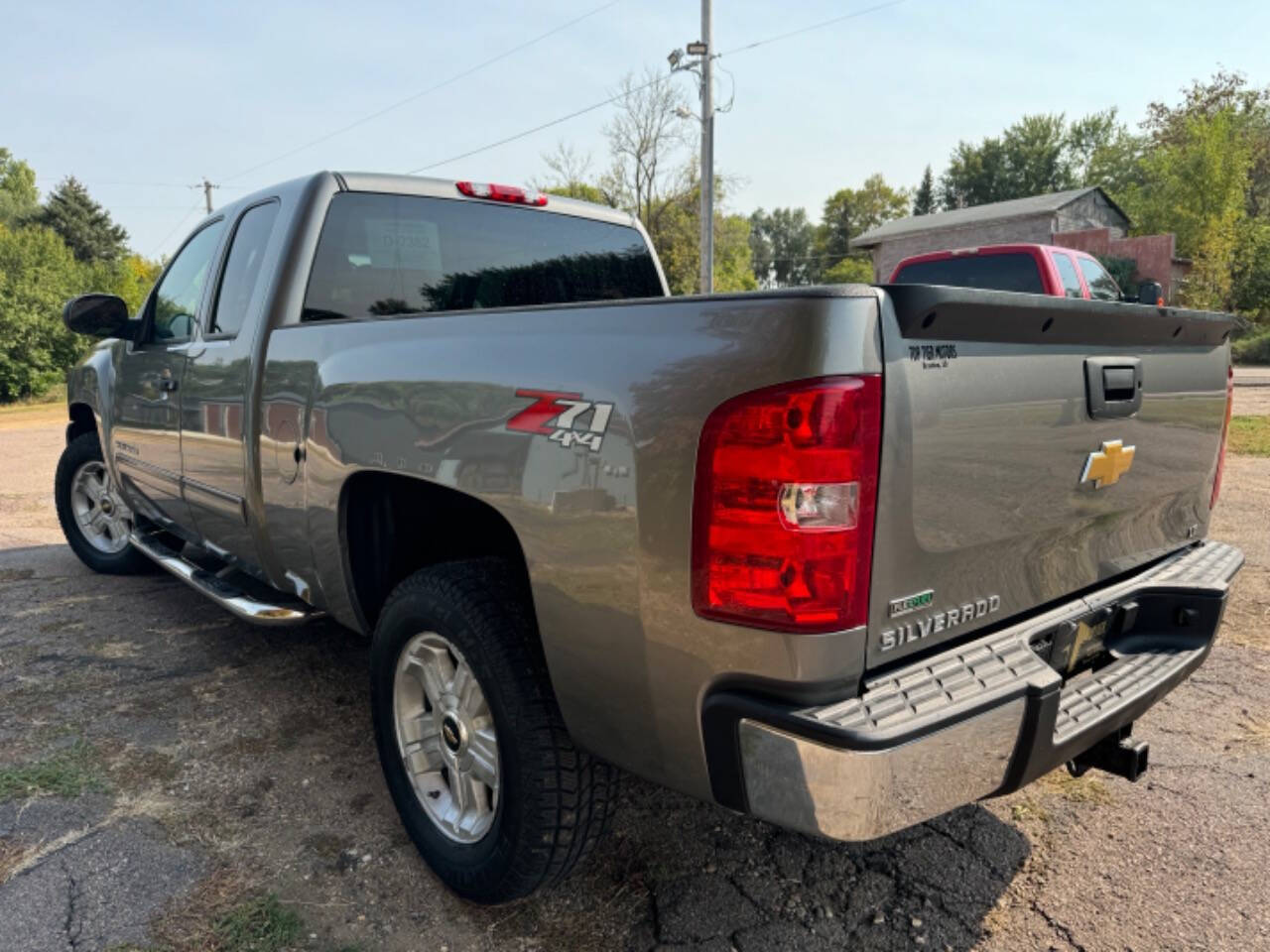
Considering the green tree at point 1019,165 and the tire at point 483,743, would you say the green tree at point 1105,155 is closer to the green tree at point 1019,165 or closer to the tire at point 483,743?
the green tree at point 1019,165

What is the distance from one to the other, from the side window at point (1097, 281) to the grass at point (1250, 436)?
220 cm

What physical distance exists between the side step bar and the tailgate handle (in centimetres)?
252

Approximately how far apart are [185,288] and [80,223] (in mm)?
59764

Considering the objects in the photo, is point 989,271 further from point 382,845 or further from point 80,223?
point 80,223

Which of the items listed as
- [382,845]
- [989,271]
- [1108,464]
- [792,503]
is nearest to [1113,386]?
[1108,464]

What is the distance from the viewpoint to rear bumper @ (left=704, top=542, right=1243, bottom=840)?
4.87 ft

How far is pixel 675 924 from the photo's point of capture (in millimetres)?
2123

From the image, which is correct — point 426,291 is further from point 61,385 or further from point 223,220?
point 61,385

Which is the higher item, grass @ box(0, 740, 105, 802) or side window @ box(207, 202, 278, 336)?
side window @ box(207, 202, 278, 336)

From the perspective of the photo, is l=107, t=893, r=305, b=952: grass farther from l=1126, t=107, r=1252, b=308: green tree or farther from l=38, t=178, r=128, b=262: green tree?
l=38, t=178, r=128, b=262: green tree

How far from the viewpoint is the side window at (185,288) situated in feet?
12.2

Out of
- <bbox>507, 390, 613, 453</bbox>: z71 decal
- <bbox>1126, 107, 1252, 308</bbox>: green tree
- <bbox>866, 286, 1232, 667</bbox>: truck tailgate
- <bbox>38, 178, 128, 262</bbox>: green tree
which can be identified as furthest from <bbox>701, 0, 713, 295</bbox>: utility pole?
<bbox>38, 178, 128, 262</bbox>: green tree

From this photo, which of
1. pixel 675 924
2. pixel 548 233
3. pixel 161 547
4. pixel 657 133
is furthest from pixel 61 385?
pixel 675 924

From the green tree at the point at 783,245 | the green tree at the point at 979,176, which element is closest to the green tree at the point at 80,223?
the green tree at the point at 783,245
